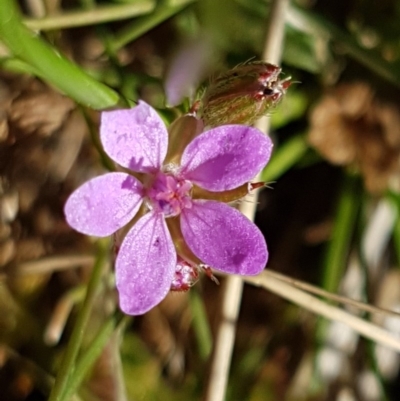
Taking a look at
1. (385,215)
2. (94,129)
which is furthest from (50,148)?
(385,215)

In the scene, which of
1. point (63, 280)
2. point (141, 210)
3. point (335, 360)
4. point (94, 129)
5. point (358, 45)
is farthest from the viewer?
point (335, 360)

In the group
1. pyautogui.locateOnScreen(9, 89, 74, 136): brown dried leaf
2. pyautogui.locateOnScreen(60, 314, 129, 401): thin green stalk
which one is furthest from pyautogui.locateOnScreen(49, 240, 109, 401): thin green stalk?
pyautogui.locateOnScreen(9, 89, 74, 136): brown dried leaf

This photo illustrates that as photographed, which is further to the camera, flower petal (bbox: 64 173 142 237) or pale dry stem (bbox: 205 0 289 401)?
pale dry stem (bbox: 205 0 289 401)

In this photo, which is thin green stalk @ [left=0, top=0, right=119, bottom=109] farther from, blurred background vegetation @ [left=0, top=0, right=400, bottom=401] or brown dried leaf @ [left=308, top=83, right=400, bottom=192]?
brown dried leaf @ [left=308, top=83, right=400, bottom=192]

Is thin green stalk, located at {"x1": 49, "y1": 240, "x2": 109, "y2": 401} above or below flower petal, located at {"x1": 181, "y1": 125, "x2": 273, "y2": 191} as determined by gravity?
below

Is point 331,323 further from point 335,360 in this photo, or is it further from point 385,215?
point 385,215

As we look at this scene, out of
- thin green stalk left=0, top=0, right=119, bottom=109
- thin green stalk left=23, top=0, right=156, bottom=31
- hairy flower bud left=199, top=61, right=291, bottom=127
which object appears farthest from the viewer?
thin green stalk left=23, top=0, right=156, bottom=31
